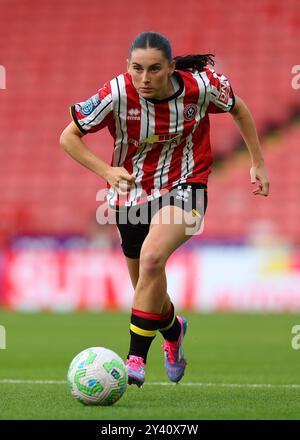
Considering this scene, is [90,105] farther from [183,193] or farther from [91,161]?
[183,193]

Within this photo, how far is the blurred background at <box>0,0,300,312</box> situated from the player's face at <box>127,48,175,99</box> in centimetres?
914

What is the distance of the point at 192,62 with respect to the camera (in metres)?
6.13

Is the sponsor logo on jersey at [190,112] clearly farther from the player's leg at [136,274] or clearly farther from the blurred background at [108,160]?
the blurred background at [108,160]

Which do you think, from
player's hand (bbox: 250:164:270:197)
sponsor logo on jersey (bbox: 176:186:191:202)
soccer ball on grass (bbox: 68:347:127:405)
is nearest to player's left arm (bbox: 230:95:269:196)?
player's hand (bbox: 250:164:270:197)

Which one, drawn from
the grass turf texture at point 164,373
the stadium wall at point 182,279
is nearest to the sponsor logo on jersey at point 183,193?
the grass turf texture at point 164,373

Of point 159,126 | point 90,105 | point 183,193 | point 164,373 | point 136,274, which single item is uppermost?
point 90,105

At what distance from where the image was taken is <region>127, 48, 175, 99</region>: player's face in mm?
5547

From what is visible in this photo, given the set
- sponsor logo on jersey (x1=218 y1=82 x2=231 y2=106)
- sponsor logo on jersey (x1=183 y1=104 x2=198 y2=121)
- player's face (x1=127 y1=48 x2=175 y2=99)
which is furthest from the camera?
sponsor logo on jersey (x1=218 y1=82 x2=231 y2=106)

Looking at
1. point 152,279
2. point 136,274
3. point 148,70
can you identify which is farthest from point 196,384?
point 148,70

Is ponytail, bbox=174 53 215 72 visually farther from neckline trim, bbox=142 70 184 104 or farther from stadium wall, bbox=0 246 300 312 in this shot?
stadium wall, bbox=0 246 300 312

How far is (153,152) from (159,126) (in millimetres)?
201

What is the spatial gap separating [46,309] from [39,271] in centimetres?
60
